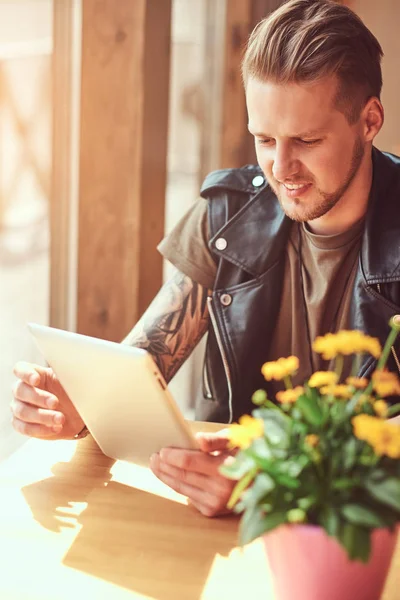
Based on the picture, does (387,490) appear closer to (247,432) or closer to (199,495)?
(247,432)

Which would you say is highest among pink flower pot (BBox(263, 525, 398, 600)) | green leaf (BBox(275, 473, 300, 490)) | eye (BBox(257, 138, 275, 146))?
eye (BBox(257, 138, 275, 146))

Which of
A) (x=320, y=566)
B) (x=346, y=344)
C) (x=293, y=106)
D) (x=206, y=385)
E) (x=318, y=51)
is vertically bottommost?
(x=206, y=385)

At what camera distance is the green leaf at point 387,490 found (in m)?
0.65

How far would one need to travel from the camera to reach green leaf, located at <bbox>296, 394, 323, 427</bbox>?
72 cm

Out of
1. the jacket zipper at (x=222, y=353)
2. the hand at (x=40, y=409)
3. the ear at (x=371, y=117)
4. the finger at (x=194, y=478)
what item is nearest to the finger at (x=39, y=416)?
the hand at (x=40, y=409)

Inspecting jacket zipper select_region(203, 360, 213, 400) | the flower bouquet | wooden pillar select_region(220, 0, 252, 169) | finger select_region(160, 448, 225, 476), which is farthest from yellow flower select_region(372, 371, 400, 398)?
wooden pillar select_region(220, 0, 252, 169)

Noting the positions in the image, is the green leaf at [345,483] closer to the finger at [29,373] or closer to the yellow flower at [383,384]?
the yellow flower at [383,384]

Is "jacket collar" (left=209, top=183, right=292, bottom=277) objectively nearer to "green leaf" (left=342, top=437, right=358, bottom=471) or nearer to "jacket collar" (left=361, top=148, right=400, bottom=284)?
"jacket collar" (left=361, top=148, right=400, bottom=284)

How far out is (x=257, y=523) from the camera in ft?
2.26

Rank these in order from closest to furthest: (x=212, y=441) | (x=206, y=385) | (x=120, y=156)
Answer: (x=212, y=441) → (x=206, y=385) → (x=120, y=156)

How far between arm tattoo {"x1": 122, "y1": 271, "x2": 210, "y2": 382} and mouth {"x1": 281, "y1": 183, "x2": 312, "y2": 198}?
32cm

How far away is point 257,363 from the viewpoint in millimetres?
1649

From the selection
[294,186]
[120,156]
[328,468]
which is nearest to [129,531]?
[328,468]

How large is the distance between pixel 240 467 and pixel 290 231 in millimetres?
1018
